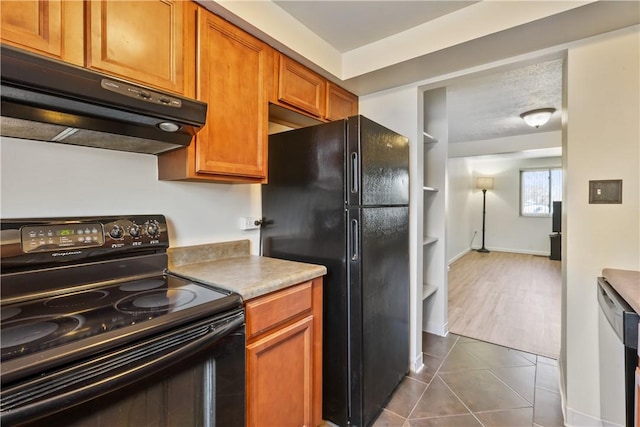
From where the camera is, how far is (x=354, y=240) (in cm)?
→ 153

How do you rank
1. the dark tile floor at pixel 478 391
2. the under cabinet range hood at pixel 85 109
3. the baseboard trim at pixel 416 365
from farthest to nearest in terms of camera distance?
the baseboard trim at pixel 416 365, the dark tile floor at pixel 478 391, the under cabinet range hood at pixel 85 109

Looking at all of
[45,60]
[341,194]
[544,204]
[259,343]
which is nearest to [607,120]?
[341,194]

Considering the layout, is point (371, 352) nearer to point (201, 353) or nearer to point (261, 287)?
point (261, 287)

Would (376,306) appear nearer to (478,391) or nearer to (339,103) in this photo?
(478,391)

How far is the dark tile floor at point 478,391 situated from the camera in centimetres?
171

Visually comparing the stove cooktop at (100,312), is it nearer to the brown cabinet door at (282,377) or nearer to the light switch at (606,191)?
the brown cabinet door at (282,377)

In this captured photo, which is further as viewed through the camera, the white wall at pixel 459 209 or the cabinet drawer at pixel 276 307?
the white wall at pixel 459 209

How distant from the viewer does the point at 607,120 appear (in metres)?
1.53

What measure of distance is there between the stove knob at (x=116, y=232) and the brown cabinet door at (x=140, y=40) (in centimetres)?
60

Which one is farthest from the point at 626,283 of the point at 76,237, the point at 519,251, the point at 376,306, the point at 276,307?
the point at 519,251

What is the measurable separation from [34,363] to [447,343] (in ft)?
9.13

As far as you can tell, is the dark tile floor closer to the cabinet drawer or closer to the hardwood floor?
the hardwood floor

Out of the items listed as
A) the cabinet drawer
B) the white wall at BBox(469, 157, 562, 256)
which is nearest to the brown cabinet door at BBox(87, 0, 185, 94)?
the cabinet drawer

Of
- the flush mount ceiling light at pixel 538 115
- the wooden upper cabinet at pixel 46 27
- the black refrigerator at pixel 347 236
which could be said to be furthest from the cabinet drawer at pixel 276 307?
the flush mount ceiling light at pixel 538 115
